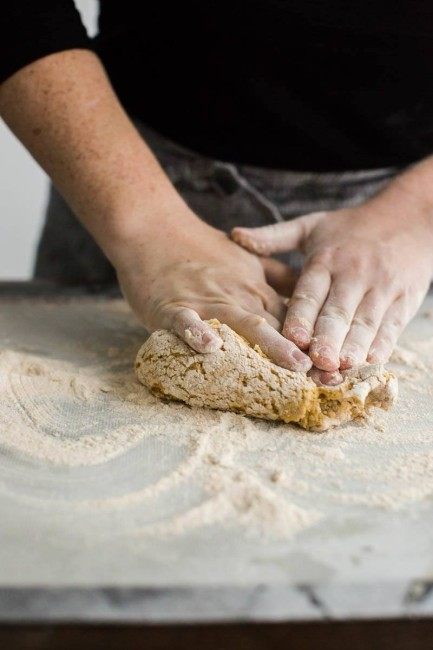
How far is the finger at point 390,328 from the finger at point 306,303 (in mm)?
92

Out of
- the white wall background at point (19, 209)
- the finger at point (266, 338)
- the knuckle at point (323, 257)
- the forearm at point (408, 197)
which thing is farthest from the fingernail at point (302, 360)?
the white wall background at point (19, 209)

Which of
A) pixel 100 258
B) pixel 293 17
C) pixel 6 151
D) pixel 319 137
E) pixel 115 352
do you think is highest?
pixel 293 17

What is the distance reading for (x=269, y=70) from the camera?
1.36m

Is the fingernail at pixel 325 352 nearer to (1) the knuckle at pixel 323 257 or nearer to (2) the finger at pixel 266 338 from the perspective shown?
(2) the finger at pixel 266 338

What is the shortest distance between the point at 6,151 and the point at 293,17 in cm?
204

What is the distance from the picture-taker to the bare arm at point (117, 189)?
1140 mm

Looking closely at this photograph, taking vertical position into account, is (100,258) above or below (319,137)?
below

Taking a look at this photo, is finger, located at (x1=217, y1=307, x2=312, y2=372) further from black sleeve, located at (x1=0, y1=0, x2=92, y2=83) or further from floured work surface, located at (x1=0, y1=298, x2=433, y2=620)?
black sleeve, located at (x1=0, y1=0, x2=92, y2=83)

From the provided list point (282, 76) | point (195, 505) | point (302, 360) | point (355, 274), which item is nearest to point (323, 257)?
point (355, 274)

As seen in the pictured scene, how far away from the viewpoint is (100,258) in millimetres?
1605

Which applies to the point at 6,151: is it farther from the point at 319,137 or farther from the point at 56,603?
the point at 56,603

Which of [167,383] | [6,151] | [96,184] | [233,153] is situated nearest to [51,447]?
[167,383]

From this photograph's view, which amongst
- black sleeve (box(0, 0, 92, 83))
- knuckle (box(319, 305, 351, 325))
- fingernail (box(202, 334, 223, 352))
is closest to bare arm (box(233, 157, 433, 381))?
knuckle (box(319, 305, 351, 325))

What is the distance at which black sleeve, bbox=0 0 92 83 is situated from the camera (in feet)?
3.87
